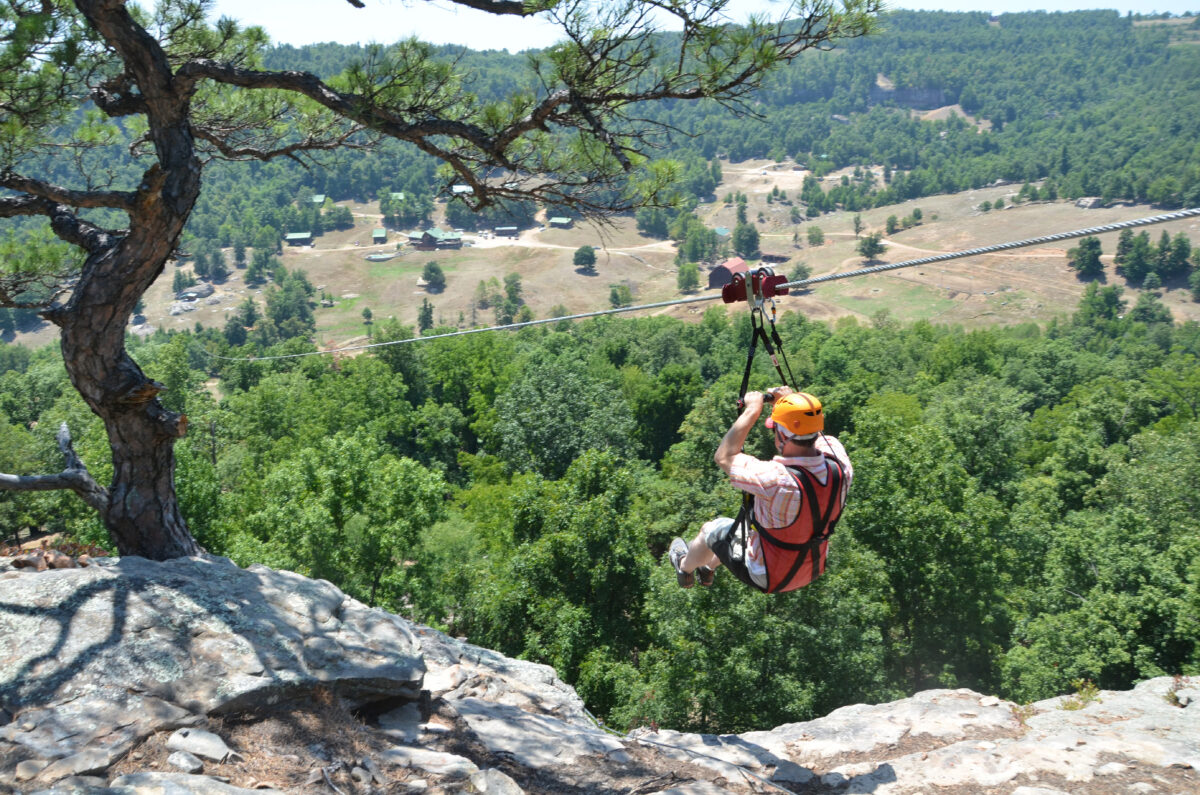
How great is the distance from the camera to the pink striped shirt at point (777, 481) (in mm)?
5129

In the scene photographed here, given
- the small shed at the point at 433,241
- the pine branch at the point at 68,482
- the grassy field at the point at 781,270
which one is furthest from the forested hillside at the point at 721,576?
the small shed at the point at 433,241

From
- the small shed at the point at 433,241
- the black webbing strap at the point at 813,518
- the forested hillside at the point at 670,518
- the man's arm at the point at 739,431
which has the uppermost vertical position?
the small shed at the point at 433,241

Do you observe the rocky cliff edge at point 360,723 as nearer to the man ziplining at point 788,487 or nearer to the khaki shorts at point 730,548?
the khaki shorts at point 730,548

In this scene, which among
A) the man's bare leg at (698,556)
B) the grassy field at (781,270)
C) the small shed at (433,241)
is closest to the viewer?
the man's bare leg at (698,556)

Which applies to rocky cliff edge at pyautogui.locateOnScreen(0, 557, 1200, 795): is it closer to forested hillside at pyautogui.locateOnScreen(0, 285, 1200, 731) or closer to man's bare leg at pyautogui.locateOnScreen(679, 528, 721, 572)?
man's bare leg at pyautogui.locateOnScreen(679, 528, 721, 572)

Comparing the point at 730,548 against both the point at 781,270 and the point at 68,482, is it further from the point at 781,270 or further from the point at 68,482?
the point at 781,270

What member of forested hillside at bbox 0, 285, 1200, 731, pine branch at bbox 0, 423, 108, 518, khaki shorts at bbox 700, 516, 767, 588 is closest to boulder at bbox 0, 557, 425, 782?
pine branch at bbox 0, 423, 108, 518

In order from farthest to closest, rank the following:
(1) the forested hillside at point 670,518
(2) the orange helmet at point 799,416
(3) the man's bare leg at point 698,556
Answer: (1) the forested hillside at point 670,518
(3) the man's bare leg at point 698,556
(2) the orange helmet at point 799,416

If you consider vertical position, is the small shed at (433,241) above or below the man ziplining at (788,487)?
above

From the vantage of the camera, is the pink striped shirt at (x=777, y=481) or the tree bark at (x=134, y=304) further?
the tree bark at (x=134, y=304)

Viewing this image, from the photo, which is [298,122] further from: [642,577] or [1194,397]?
[1194,397]

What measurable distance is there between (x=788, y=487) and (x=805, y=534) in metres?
0.42

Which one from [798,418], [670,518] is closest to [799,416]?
[798,418]

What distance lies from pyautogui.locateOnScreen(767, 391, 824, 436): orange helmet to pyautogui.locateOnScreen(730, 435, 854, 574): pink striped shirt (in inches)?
8.4
